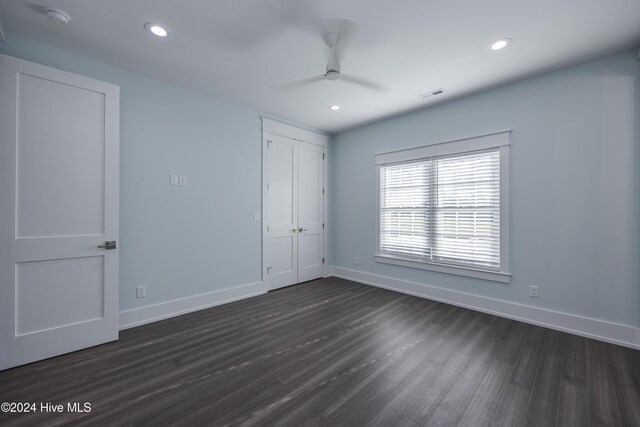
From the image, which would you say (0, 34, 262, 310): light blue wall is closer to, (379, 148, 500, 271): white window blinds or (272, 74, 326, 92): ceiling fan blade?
(272, 74, 326, 92): ceiling fan blade

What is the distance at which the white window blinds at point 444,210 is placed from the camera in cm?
332

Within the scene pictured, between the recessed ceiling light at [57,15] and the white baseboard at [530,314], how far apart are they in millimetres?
4679

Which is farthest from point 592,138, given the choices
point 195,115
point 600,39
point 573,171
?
point 195,115

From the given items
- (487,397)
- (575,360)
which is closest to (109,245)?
(487,397)

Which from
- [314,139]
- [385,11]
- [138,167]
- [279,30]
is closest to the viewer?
[385,11]

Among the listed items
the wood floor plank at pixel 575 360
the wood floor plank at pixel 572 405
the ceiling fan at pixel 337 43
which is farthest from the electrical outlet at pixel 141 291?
the wood floor plank at pixel 575 360

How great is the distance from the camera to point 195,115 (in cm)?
338

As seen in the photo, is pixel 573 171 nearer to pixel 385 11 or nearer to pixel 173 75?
pixel 385 11

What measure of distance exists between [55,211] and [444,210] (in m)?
4.32

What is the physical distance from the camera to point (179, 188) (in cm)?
325

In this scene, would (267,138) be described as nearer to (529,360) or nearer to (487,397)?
(487,397)

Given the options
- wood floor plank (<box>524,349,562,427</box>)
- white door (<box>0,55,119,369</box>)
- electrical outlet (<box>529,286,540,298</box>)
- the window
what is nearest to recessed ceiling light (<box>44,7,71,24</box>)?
white door (<box>0,55,119,369</box>)

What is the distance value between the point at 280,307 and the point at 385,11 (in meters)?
3.32

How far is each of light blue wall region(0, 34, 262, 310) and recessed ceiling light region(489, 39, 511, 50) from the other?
3.00 m
